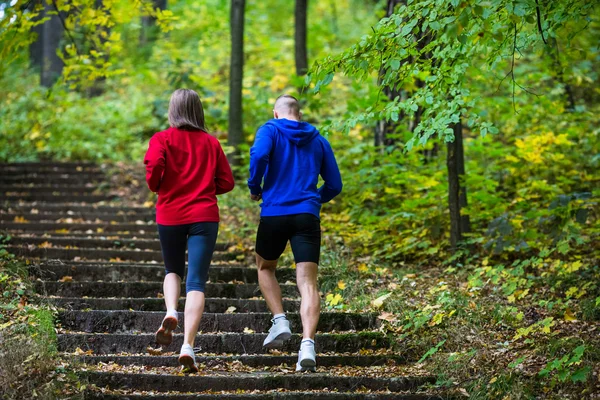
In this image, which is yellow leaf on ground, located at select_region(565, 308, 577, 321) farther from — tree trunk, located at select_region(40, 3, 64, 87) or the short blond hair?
tree trunk, located at select_region(40, 3, 64, 87)

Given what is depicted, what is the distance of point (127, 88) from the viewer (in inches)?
819

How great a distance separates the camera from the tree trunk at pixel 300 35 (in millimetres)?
13630

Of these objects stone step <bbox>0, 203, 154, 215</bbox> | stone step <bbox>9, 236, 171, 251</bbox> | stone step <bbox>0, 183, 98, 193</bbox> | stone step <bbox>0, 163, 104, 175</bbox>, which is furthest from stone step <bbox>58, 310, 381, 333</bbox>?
stone step <bbox>0, 163, 104, 175</bbox>

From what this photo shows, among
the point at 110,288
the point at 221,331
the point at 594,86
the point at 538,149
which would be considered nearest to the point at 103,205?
the point at 110,288

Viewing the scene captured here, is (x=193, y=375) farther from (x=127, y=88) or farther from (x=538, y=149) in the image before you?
(x=127, y=88)

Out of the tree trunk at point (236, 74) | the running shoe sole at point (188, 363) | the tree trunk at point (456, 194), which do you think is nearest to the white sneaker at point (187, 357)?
the running shoe sole at point (188, 363)

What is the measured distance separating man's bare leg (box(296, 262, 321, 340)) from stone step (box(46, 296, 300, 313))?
1.65 meters

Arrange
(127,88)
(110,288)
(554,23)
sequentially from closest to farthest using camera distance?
(554,23)
(110,288)
(127,88)

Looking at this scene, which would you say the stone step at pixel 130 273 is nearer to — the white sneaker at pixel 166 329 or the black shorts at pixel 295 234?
the black shorts at pixel 295 234

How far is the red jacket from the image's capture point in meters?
5.00

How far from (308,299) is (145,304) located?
→ 2.05m

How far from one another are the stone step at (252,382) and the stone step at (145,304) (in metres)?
1.51

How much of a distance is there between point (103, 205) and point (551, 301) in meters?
7.82

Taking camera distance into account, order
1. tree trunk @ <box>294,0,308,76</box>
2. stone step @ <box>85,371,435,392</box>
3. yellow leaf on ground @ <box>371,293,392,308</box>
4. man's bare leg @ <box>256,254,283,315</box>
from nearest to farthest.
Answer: stone step @ <box>85,371,435,392</box>, man's bare leg @ <box>256,254,283,315</box>, yellow leaf on ground @ <box>371,293,392,308</box>, tree trunk @ <box>294,0,308,76</box>
